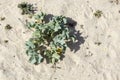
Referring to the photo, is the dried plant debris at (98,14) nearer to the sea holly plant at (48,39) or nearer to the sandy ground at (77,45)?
the sandy ground at (77,45)

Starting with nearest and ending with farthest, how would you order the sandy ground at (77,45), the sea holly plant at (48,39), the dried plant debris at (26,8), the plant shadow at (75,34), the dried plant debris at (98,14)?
the sandy ground at (77,45) < the sea holly plant at (48,39) < the plant shadow at (75,34) < the dried plant debris at (26,8) < the dried plant debris at (98,14)

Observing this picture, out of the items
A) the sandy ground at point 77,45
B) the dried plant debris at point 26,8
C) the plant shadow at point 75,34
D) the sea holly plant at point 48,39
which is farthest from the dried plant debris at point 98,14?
the dried plant debris at point 26,8

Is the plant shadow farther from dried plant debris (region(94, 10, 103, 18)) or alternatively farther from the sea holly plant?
dried plant debris (region(94, 10, 103, 18))

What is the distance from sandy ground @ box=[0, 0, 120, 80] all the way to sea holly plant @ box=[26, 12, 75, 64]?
0.18 meters

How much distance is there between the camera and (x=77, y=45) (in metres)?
8.34

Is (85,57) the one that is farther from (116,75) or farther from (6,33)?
(6,33)

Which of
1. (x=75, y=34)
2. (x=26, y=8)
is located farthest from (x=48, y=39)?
(x=26, y=8)

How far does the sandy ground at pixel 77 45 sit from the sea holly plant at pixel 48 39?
183mm

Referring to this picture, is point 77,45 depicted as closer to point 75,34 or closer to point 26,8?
point 75,34

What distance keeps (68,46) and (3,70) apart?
5.93ft

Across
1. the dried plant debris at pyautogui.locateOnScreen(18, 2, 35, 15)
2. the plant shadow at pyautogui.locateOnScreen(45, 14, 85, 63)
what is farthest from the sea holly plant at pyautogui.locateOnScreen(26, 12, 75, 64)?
the dried plant debris at pyautogui.locateOnScreen(18, 2, 35, 15)

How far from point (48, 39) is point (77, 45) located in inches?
30.8

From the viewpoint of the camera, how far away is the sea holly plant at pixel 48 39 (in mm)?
7870

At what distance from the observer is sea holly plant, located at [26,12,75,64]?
787cm
